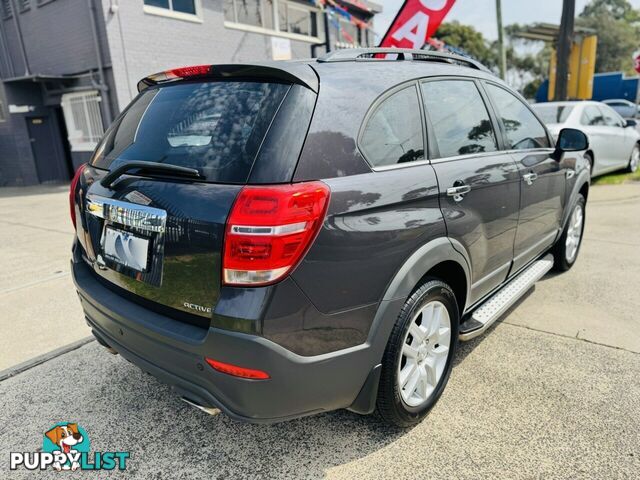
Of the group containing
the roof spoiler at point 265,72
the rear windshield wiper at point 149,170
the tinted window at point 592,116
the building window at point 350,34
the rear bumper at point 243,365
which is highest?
the building window at point 350,34

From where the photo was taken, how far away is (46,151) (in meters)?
14.0

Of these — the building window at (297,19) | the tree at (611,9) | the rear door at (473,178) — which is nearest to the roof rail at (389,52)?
the rear door at (473,178)

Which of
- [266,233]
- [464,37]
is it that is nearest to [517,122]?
[266,233]

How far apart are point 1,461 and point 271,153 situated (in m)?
2.01

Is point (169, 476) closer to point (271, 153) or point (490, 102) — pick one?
point (271, 153)

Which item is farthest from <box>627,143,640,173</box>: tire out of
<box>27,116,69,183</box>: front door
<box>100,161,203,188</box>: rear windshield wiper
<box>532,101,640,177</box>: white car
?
<box>27,116,69,183</box>: front door

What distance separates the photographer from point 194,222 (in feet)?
5.79

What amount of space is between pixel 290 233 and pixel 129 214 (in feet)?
2.59

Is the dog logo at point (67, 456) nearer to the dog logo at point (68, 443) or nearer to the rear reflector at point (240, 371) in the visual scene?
the dog logo at point (68, 443)

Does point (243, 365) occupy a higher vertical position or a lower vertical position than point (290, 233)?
lower

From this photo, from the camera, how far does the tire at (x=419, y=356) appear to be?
6.88 feet

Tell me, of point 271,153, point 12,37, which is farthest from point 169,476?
point 12,37

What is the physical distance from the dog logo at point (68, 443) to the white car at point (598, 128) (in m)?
7.42

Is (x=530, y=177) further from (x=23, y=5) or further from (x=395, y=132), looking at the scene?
(x=23, y=5)
